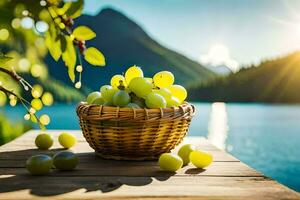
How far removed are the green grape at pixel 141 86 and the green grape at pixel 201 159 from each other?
0.39 metres

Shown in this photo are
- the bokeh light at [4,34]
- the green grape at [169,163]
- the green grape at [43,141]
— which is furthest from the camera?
the green grape at [43,141]

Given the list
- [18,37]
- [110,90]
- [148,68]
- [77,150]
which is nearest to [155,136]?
[110,90]

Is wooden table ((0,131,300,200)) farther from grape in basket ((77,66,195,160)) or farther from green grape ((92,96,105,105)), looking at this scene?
green grape ((92,96,105,105))

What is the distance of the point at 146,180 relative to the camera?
6.07ft

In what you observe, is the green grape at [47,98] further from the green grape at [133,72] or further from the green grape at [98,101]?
the green grape at [133,72]

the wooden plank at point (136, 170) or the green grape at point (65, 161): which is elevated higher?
the green grape at point (65, 161)

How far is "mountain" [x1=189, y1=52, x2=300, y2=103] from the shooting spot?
1781 inches

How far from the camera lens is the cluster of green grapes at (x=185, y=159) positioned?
78.9 inches

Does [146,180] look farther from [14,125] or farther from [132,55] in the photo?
[132,55]

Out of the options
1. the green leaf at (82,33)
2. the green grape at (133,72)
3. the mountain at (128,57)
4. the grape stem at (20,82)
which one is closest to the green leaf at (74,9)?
the green leaf at (82,33)

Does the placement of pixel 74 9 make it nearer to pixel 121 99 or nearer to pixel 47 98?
pixel 47 98

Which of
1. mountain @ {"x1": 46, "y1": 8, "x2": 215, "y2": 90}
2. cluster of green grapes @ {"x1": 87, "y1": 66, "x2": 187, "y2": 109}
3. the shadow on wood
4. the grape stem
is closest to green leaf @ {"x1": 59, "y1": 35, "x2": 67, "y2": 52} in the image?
the grape stem

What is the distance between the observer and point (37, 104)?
2.06 metres

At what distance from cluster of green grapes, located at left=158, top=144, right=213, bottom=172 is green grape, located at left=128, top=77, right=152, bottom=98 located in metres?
0.33
